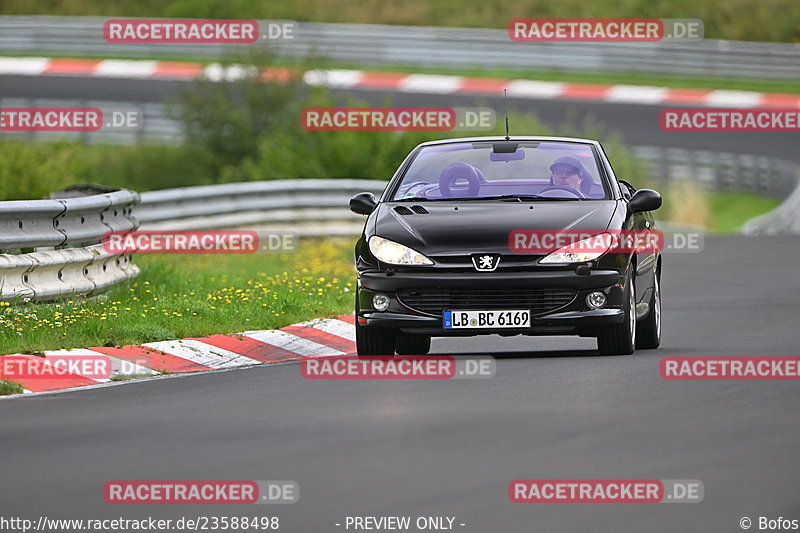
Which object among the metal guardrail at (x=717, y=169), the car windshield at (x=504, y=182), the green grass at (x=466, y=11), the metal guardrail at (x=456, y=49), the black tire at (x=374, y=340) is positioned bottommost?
the black tire at (x=374, y=340)

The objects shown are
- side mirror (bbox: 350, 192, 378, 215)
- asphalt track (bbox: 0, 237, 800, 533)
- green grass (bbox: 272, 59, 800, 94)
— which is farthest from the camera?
green grass (bbox: 272, 59, 800, 94)

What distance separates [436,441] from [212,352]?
457 centimetres

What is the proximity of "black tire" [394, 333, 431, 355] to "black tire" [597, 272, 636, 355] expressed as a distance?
4.50ft

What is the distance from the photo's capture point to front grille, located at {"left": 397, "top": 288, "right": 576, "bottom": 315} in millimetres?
12211

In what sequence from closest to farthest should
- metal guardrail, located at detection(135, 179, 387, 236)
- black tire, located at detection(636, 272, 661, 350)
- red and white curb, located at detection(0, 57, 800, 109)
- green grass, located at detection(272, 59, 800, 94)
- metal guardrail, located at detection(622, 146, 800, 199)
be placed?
black tire, located at detection(636, 272, 661, 350), metal guardrail, located at detection(135, 179, 387, 236), metal guardrail, located at detection(622, 146, 800, 199), red and white curb, located at detection(0, 57, 800, 109), green grass, located at detection(272, 59, 800, 94)

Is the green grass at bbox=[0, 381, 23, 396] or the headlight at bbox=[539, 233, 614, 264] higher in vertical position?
the headlight at bbox=[539, 233, 614, 264]

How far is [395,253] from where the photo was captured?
40.7ft

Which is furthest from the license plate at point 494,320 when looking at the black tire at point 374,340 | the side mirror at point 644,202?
the side mirror at point 644,202

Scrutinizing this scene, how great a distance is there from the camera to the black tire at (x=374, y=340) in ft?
41.8

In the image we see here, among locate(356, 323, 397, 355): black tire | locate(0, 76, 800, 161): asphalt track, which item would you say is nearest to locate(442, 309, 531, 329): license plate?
locate(356, 323, 397, 355): black tire

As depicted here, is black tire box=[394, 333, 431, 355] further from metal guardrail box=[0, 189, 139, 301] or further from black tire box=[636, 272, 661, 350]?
metal guardrail box=[0, 189, 139, 301]

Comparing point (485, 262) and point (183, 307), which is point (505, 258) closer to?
point (485, 262)

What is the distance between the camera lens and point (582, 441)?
29.1 ft

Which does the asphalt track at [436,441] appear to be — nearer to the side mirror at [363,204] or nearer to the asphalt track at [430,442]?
the asphalt track at [430,442]
